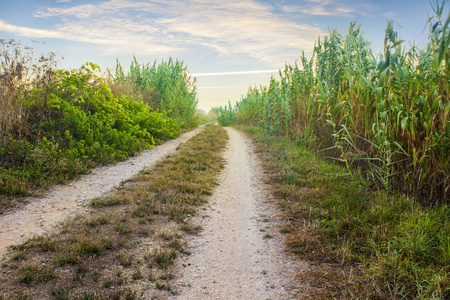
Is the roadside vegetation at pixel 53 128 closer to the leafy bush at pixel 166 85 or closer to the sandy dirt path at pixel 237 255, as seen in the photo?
the sandy dirt path at pixel 237 255

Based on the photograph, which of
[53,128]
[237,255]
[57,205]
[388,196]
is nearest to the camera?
[237,255]

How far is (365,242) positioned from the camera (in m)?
3.79

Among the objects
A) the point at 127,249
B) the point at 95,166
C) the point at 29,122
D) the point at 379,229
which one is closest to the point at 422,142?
the point at 379,229

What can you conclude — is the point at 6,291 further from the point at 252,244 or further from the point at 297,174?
the point at 297,174

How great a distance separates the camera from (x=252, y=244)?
13.7 ft

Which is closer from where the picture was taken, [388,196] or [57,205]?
[388,196]

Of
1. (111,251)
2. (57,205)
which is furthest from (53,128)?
(111,251)

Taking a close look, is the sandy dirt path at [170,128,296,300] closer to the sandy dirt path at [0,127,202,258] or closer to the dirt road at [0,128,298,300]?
the dirt road at [0,128,298,300]

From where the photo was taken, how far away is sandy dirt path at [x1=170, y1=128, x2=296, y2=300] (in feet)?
10.5

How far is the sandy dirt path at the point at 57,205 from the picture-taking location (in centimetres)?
433

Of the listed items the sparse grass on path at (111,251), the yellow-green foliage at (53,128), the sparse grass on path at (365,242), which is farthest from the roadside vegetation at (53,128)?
the sparse grass on path at (365,242)

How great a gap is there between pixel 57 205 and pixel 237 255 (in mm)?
3412

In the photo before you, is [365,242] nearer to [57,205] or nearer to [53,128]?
[57,205]

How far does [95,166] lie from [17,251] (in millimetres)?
4442
